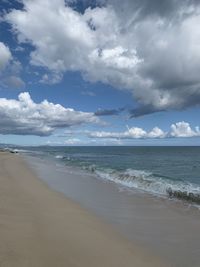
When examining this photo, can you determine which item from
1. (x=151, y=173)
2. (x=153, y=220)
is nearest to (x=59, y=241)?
(x=153, y=220)

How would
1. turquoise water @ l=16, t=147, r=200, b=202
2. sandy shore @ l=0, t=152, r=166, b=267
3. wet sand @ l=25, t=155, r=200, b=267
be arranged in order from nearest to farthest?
sandy shore @ l=0, t=152, r=166, b=267 < wet sand @ l=25, t=155, r=200, b=267 < turquoise water @ l=16, t=147, r=200, b=202

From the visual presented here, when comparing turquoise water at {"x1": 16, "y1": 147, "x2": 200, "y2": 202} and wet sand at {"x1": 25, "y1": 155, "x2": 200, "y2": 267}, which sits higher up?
turquoise water at {"x1": 16, "y1": 147, "x2": 200, "y2": 202}

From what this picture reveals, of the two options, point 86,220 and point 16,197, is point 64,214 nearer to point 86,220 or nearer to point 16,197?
point 86,220

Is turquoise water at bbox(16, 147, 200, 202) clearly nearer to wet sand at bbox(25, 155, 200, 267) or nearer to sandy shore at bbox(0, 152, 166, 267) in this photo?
wet sand at bbox(25, 155, 200, 267)

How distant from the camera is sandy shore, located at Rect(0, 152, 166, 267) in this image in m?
6.57

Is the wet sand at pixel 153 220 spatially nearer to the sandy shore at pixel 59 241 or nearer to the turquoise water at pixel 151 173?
the sandy shore at pixel 59 241

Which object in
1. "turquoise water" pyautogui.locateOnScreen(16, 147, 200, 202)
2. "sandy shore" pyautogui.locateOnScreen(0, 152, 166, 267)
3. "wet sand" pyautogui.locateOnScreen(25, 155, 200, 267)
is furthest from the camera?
"turquoise water" pyautogui.locateOnScreen(16, 147, 200, 202)

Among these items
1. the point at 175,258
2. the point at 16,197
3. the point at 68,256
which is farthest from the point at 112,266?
the point at 16,197

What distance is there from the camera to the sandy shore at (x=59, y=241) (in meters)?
6.57

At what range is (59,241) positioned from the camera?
305 inches

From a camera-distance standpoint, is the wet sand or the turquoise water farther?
the turquoise water

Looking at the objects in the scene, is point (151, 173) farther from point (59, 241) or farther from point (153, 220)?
point (59, 241)

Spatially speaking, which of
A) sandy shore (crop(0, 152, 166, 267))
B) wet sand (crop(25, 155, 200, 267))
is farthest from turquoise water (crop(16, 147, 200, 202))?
sandy shore (crop(0, 152, 166, 267))

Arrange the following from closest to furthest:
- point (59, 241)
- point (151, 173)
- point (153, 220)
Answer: point (59, 241), point (153, 220), point (151, 173)
